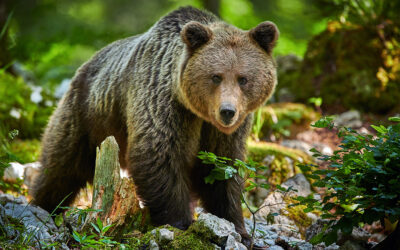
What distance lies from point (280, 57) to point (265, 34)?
660 cm

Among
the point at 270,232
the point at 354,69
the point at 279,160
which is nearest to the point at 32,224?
the point at 270,232

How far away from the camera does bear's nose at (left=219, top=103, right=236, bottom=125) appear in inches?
174

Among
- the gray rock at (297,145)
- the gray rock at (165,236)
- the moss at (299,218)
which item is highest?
the gray rock at (165,236)

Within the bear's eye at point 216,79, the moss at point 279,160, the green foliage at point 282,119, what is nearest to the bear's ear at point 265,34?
the bear's eye at point 216,79

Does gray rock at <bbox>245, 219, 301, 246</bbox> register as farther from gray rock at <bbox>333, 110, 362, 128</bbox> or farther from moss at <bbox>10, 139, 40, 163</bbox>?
gray rock at <bbox>333, 110, 362, 128</bbox>

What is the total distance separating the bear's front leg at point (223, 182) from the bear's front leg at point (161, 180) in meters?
0.42

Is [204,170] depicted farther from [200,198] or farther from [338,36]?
[338,36]

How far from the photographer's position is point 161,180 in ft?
16.3

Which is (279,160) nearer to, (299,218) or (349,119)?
(299,218)

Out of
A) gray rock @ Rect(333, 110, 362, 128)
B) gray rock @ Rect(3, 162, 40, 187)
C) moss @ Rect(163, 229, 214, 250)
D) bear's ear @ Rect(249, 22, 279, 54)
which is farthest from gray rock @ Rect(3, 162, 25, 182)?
gray rock @ Rect(333, 110, 362, 128)

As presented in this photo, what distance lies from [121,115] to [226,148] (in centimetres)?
145

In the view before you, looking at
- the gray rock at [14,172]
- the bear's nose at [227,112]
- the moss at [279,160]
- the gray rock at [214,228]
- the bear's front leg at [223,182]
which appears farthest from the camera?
the moss at [279,160]

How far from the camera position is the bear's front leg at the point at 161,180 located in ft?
16.3

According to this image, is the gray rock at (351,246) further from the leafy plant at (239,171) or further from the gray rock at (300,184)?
the gray rock at (300,184)
